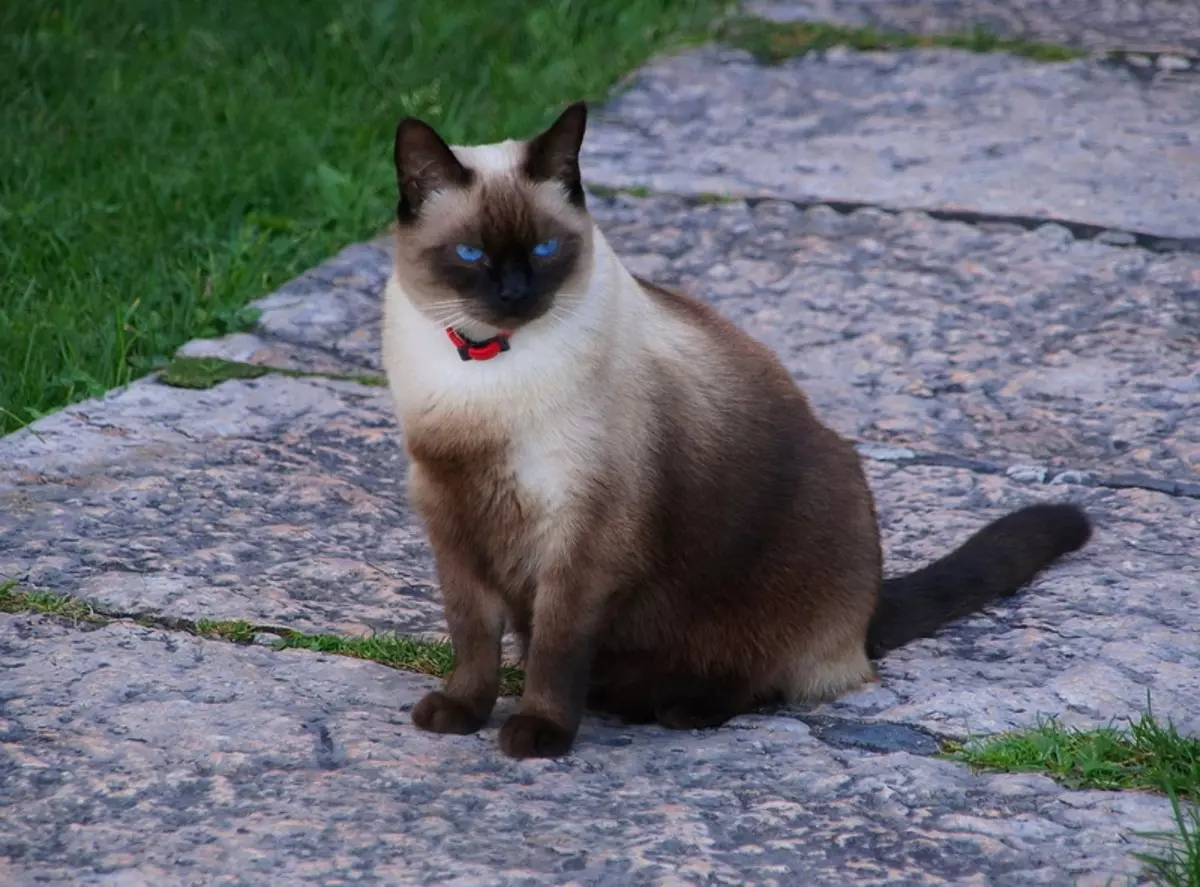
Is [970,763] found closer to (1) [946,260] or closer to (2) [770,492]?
(2) [770,492]

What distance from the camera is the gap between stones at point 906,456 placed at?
4059mm

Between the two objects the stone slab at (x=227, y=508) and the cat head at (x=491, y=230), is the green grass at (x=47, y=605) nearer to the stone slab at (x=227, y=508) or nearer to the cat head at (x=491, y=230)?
the stone slab at (x=227, y=508)

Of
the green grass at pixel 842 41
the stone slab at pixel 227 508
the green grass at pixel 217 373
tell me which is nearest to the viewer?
the stone slab at pixel 227 508

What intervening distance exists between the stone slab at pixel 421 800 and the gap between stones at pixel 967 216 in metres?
2.79

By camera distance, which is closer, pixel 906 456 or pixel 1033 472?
pixel 1033 472

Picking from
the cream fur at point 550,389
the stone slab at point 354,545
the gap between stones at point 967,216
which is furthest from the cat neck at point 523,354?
the gap between stones at point 967,216

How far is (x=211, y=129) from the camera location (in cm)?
582

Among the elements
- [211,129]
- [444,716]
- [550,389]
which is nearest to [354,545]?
[444,716]

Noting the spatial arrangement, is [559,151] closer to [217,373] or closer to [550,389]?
[550,389]

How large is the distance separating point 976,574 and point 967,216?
2.30 meters

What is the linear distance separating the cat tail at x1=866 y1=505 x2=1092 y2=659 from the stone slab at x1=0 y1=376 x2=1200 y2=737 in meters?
0.05

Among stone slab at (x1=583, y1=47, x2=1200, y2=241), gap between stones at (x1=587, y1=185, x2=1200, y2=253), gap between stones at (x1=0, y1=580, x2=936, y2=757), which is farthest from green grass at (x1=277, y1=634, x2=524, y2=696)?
stone slab at (x1=583, y1=47, x2=1200, y2=241)

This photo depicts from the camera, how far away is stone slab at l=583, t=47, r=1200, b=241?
568 centimetres

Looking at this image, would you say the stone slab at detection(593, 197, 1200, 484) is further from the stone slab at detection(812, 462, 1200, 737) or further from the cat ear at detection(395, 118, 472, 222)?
the cat ear at detection(395, 118, 472, 222)
